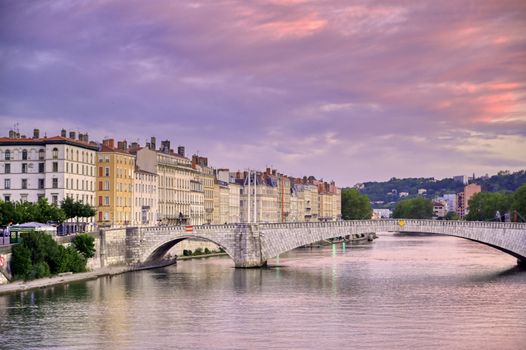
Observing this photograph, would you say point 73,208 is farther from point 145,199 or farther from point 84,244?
point 145,199

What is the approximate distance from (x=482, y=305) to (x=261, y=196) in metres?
97.2

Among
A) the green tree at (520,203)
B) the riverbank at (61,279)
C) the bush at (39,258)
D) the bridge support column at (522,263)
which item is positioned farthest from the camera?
the green tree at (520,203)

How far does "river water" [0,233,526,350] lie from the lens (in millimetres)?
47188

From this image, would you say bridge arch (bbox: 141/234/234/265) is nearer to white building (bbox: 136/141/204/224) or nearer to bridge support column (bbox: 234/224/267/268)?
bridge support column (bbox: 234/224/267/268)

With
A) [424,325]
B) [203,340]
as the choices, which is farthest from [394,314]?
[203,340]

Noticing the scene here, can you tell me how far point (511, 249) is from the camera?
85.6m

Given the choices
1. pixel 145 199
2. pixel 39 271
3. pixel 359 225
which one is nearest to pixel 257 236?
pixel 359 225

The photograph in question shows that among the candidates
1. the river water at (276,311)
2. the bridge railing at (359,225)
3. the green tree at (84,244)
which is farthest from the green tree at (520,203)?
the green tree at (84,244)

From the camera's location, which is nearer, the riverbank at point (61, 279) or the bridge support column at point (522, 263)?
the riverbank at point (61, 279)

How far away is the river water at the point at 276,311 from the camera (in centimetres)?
4719

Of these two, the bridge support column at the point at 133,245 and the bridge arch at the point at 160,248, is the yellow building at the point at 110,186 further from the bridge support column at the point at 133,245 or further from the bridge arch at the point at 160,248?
the bridge support column at the point at 133,245

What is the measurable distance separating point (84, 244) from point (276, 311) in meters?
21.9

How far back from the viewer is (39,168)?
87.5 metres

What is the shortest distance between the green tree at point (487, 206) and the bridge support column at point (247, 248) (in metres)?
70.0
